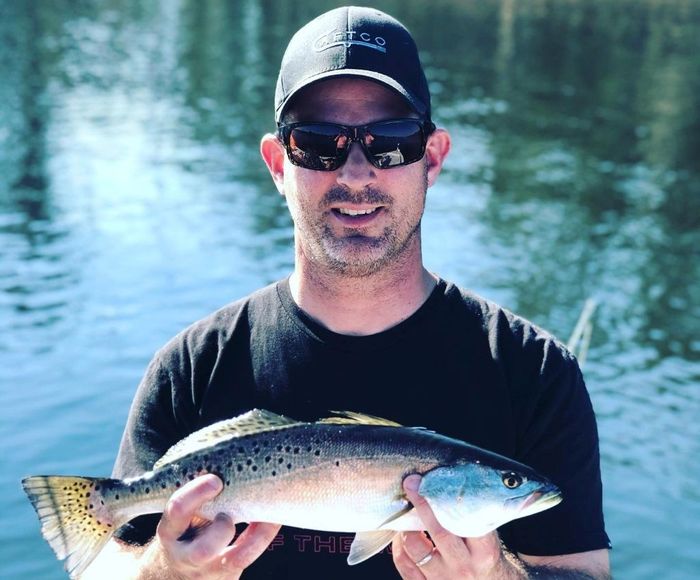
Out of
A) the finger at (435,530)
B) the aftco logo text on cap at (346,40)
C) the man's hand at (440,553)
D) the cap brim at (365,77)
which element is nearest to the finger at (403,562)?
the man's hand at (440,553)

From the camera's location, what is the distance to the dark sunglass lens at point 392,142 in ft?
13.1

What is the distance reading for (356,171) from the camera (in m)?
3.96

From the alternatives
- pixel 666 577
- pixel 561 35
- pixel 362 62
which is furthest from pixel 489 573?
pixel 561 35

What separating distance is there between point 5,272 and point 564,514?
1350cm

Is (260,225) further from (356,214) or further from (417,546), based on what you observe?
(417,546)

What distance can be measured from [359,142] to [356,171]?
13cm

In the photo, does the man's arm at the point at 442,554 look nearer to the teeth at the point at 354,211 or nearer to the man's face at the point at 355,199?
the man's face at the point at 355,199

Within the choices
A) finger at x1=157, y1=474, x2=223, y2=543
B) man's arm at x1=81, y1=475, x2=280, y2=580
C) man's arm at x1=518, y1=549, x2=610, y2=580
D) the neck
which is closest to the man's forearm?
man's arm at x1=518, y1=549, x2=610, y2=580

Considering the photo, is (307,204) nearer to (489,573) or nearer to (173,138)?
(489,573)

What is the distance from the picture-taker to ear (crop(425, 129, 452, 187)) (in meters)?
4.30

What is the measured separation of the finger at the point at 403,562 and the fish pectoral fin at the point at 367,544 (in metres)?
0.04

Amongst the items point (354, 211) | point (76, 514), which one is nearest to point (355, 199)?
point (354, 211)

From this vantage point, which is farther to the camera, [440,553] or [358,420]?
[358,420]

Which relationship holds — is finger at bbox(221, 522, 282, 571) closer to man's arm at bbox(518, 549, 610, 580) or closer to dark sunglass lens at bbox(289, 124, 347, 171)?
man's arm at bbox(518, 549, 610, 580)
